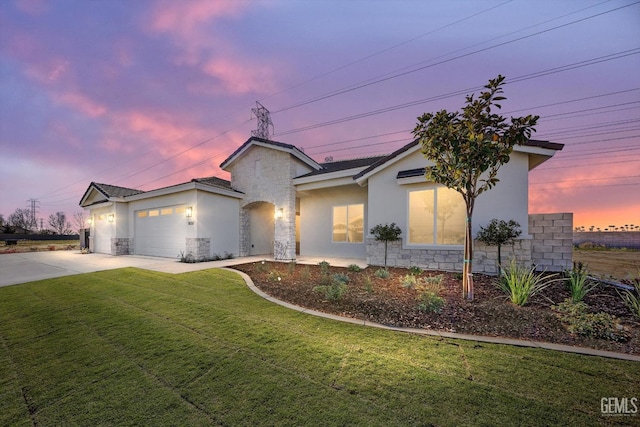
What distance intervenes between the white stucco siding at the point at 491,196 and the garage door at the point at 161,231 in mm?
9763

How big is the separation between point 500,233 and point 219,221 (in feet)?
37.6

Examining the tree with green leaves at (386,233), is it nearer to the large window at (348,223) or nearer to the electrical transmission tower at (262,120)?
the large window at (348,223)

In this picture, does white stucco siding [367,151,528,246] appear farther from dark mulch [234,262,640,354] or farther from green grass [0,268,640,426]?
green grass [0,268,640,426]

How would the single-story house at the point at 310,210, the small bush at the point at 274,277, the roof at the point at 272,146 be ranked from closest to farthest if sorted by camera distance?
Result: the small bush at the point at 274,277, the single-story house at the point at 310,210, the roof at the point at 272,146

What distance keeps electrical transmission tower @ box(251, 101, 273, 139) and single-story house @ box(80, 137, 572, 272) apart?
34.6ft

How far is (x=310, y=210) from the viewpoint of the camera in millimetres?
12852

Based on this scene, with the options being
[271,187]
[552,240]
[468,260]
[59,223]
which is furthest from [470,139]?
[59,223]

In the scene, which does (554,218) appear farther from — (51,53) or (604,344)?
(51,53)

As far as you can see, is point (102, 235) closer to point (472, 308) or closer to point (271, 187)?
point (271, 187)

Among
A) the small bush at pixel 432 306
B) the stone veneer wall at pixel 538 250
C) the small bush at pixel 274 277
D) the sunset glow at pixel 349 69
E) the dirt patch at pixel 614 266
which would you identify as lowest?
the dirt patch at pixel 614 266

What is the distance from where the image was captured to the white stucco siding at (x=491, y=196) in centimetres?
699

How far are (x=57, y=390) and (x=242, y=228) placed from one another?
1046 cm

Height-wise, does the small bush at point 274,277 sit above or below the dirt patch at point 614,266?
above

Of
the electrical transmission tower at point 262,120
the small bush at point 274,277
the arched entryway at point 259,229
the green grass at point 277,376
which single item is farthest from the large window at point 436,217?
the electrical transmission tower at point 262,120
